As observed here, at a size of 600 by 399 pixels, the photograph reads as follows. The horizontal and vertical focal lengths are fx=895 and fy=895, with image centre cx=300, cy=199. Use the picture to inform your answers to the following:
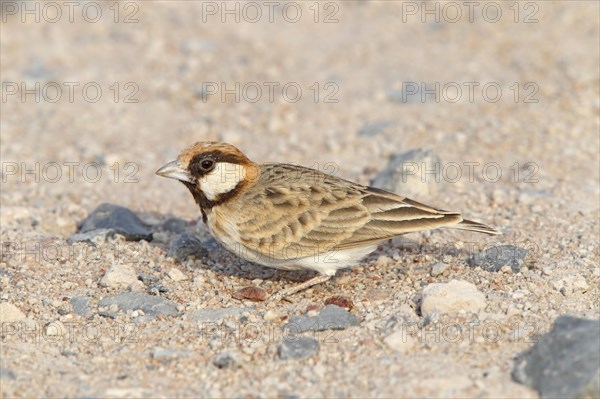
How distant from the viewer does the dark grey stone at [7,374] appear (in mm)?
5945

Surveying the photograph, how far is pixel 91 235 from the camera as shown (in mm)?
8594

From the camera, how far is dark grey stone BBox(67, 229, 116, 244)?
28.0 feet

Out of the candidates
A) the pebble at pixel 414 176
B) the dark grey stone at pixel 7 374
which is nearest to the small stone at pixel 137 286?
the dark grey stone at pixel 7 374

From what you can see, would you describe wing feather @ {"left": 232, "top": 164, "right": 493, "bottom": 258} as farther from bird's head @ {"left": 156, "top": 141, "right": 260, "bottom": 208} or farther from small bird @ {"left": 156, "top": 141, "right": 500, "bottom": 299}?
bird's head @ {"left": 156, "top": 141, "right": 260, "bottom": 208}

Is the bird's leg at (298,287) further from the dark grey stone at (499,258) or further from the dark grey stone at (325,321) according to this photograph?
the dark grey stone at (499,258)

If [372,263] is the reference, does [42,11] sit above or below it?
above

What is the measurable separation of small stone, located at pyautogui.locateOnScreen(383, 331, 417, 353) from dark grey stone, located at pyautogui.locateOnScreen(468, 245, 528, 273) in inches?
57.9

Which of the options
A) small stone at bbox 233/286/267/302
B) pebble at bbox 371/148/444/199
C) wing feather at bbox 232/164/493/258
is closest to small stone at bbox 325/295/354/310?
wing feather at bbox 232/164/493/258

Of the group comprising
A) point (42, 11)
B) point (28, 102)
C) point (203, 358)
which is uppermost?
point (42, 11)

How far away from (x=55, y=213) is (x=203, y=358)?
12.8 ft

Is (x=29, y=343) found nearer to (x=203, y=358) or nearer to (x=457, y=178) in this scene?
(x=203, y=358)

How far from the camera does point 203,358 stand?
643 cm

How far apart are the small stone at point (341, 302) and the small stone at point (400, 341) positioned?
0.80 meters

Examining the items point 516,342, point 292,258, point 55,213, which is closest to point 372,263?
point 292,258
